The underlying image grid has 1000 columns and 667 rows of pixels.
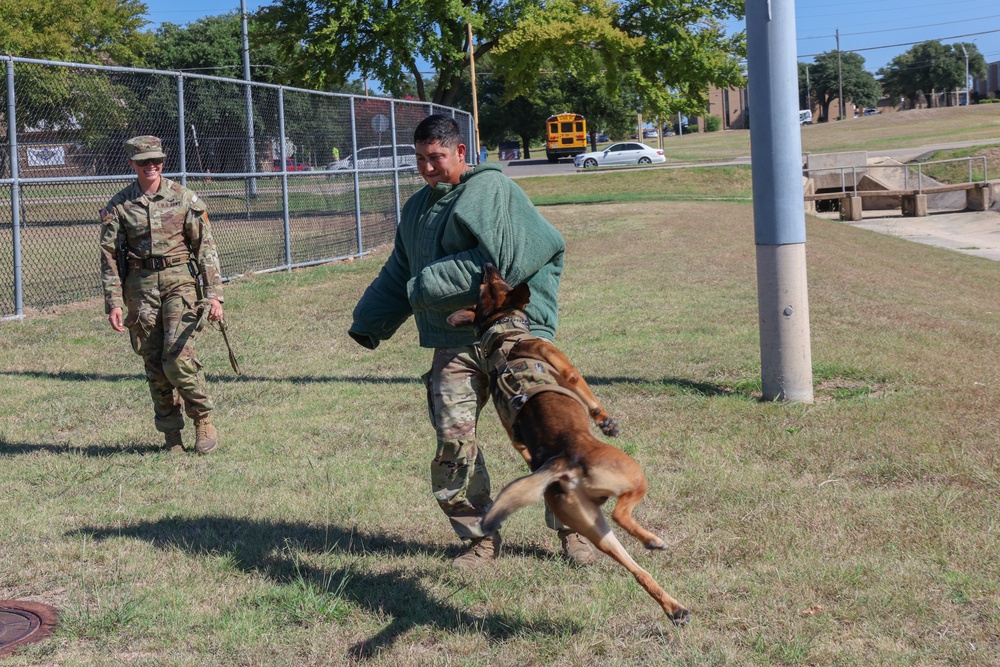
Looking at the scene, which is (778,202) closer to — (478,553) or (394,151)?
(478,553)

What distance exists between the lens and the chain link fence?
11039 millimetres

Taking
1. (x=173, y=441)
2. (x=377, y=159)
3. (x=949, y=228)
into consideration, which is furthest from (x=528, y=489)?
(x=949, y=228)

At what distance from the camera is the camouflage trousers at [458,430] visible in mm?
3975

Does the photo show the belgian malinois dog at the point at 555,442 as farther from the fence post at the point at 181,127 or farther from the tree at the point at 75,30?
the tree at the point at 75,30

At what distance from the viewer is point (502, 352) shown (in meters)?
3.64

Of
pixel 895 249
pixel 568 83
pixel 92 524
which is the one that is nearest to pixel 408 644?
pixel 92 524

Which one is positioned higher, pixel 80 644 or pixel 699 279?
pixel 699 279

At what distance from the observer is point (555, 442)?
3307 millimetres

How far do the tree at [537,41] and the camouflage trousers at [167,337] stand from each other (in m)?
20.3

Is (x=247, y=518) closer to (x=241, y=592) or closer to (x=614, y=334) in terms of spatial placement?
(x=241, y=592)

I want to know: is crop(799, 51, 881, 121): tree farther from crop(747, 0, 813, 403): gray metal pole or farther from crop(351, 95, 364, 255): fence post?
crop(747, 0, 813, 403): gray metal pole

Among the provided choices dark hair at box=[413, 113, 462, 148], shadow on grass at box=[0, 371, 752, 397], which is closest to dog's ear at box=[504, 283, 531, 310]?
dark hair at box=[413, 113, 462, 148]

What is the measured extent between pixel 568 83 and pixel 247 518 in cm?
6953

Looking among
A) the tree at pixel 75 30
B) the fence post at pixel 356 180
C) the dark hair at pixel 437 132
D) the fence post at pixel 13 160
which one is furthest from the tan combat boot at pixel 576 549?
Result: the tree at pixel 75 30
